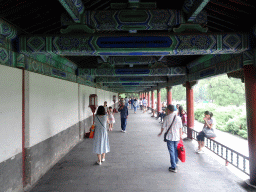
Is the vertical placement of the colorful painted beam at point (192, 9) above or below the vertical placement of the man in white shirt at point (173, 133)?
above

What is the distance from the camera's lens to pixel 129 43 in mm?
A: 3127

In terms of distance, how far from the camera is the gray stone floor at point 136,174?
3338 millimetres

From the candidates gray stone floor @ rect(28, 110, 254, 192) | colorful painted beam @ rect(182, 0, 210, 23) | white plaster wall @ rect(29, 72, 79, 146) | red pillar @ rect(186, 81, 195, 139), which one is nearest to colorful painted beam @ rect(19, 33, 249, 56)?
colorful painted beam @ rect(182, 0, 210, 23)

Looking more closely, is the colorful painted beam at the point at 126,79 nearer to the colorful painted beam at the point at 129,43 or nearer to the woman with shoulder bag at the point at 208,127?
the woman with shoulder bag at the point at 208,127

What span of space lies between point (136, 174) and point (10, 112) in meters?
2.81

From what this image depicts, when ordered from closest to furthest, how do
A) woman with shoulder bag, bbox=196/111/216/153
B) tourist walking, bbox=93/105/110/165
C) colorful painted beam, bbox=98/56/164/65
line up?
1. tourist walking, bbox=93/105/110/165
2. woman with shoulder bag, bbox=196/111/216/153
3. colorful painted beam, bbox=98/56/164/65

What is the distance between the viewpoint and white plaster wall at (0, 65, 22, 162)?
278 cm

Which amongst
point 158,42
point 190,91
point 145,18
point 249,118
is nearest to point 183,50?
point 158,42

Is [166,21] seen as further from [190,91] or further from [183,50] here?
[190,91]

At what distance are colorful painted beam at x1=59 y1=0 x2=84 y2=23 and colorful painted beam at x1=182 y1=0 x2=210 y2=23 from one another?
1785mm

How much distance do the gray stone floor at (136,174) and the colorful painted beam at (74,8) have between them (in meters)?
3.14

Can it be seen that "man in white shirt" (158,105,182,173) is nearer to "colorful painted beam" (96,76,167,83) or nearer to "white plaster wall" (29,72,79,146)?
"white plaster wall" (29,72,79,146)

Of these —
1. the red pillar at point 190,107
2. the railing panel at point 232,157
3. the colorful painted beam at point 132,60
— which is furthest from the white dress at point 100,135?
the red pillar at point 190,107

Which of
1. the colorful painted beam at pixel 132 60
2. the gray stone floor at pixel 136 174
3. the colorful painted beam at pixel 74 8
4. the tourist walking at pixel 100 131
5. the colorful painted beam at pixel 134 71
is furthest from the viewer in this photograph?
the colorful painted beam at pixel 134 71
